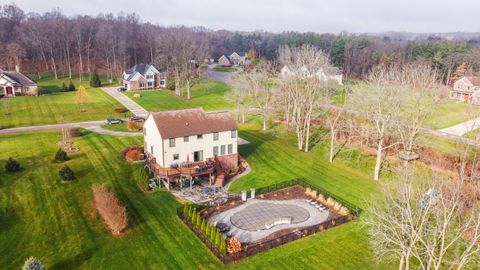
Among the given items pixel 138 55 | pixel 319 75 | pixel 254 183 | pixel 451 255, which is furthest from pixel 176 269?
pixel 138 55

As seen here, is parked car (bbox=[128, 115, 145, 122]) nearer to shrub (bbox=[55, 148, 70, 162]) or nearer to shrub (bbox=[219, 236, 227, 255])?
shrub (bbox=[55, 148, 70, 162])

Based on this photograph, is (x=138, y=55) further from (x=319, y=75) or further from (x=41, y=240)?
(x=41, y=240)

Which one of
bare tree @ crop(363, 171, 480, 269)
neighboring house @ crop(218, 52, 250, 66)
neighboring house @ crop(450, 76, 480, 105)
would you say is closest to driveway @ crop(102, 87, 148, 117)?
bare tree @ crop(363, 171, 480, 269)

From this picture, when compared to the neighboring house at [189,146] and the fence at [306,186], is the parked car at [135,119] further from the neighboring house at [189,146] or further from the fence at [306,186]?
the fence at [306,186]

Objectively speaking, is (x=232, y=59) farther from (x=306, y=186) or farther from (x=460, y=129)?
(x=306, y=186)

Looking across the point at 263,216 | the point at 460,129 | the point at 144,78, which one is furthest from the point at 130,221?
the point at 144,78

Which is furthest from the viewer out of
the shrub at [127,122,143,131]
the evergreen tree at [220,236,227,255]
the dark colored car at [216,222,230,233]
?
the shrub at [127,122,143,131]
